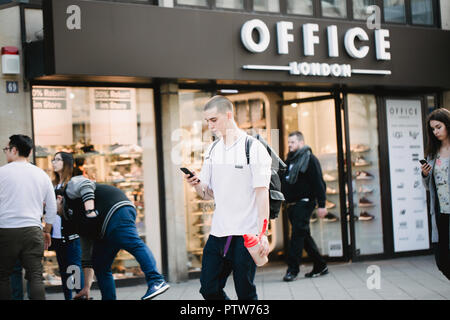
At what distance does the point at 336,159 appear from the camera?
963cm

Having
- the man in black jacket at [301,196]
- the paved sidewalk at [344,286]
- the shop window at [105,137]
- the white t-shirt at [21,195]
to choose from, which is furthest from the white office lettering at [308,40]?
the white t-shirt at [21,195]

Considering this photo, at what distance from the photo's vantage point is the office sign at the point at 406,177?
9727 millimetres

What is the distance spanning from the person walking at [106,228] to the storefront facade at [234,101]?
178 centimetres

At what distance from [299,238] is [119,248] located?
10.6 feet

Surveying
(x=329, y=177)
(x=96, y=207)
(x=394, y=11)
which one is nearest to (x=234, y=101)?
(x=329, y=177)

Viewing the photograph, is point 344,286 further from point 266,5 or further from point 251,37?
point 266,5

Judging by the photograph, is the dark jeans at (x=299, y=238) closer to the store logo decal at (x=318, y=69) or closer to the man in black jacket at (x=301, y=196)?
the man in black jacket at (x=301, y=196)

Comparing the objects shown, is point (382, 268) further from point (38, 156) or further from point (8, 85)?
point (8, 85)

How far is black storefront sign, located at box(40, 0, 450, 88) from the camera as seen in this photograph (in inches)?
282

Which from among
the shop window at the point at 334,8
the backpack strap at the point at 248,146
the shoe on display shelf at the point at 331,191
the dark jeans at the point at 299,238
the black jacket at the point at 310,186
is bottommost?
the dark jeans at the point at 299,238

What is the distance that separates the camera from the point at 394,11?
9.93 meters

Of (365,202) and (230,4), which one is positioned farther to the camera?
(365,202)

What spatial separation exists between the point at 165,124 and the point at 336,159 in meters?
3.18

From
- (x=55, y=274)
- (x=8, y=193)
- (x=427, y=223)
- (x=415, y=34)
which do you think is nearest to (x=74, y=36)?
(x=8, y=193)
